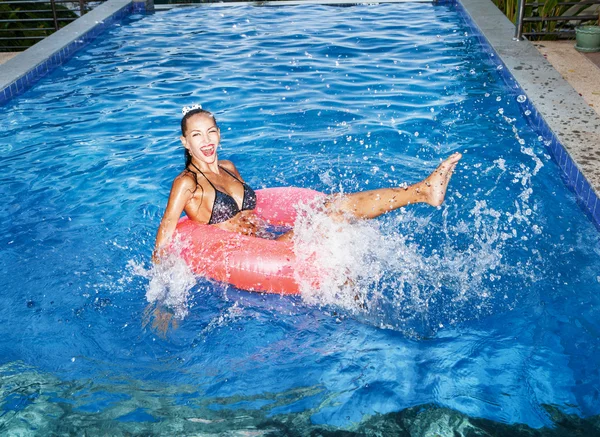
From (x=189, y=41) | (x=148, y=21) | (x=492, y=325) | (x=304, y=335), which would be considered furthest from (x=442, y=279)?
(x=148, y=21)

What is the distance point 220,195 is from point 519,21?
577 centimetres

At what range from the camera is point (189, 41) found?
34.6 feet

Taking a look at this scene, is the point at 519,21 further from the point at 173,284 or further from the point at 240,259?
the point at 173,284

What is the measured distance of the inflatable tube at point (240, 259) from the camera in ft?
13.8

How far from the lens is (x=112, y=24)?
457 inches

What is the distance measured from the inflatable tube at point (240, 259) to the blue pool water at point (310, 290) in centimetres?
13

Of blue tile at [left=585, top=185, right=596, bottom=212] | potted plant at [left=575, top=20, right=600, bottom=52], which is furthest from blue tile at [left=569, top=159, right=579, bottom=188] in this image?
potted plant at [left=575, top=20, right=600, bottom=52]

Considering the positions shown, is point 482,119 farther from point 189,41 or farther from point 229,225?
point 189,41

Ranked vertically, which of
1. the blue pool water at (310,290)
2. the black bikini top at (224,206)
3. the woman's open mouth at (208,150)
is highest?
the woman's open mouth at (208,150)

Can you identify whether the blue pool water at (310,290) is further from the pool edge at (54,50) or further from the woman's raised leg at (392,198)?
the pool edge at (54,50)

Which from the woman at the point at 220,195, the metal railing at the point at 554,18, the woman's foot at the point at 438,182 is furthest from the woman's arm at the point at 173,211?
the metal railing at the point at 554,18

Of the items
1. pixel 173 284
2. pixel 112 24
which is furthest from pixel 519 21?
pixel 112 24

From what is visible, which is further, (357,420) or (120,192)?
(120,192)

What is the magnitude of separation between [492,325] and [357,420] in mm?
1154
